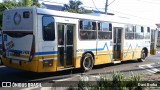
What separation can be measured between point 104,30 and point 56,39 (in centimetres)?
409

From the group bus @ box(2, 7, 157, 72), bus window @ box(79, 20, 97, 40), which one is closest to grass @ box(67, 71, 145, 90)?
bus @ box(2, 7, 157, 72)

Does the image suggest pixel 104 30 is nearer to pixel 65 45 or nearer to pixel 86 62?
pixel 86 62

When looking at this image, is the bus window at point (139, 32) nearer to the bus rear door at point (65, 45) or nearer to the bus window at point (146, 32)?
the bus window at point (146, 32)

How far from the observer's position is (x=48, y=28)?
40.4 ft

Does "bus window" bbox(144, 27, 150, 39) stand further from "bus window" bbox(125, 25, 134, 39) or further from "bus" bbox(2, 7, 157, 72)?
"bus" bbox(2, 7, 157, 72)

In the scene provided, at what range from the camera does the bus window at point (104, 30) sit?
1558cm

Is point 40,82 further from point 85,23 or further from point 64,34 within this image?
point 85,23

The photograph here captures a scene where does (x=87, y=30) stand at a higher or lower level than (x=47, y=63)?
higher

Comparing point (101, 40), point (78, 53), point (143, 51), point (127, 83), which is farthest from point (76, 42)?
point (143, 51)

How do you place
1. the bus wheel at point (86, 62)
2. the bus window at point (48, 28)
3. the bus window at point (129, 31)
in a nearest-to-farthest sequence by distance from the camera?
the bus window at point (48, 28) < the bus wheel at point (86, 62) < the bus window at point (129, 31)

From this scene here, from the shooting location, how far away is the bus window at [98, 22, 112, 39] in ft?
51.1

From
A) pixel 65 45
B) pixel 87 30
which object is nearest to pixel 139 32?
pixel 87 30

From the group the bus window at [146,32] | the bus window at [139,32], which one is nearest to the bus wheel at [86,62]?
the bus window at [139,32]

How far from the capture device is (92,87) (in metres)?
7.04
